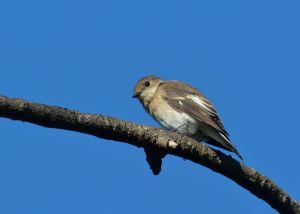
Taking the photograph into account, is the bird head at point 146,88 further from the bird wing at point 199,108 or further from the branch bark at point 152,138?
the branch bark at point 152,138

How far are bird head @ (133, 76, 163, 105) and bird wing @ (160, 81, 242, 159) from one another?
0.66 feet

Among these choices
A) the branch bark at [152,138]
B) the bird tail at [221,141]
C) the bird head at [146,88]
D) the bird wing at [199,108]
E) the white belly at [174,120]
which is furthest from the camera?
the bird head at [146,88]

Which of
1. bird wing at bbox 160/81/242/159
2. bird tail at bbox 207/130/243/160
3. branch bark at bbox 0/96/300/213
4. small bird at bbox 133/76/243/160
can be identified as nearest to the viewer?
branch bark at bbox 0/96/300/213

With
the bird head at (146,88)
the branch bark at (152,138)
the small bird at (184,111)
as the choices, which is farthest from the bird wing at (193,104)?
the branch bark at (152,138)

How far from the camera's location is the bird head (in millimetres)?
9297

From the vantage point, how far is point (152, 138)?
414 centimetres

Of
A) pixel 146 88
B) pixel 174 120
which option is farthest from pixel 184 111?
pixel 146 88

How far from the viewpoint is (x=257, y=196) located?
434 centimetres

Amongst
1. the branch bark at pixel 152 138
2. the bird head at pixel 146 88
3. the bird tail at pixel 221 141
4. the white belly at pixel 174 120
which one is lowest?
the branch bark at pixel 152 138

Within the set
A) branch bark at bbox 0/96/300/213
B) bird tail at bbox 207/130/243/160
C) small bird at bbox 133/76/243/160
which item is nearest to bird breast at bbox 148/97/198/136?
small bird at bbox 133/76/243/160

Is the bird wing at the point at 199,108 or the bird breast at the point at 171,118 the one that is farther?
the bird breast at the point at 171,118

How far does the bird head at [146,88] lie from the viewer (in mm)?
9297

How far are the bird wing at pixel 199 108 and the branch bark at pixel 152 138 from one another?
2619 mm

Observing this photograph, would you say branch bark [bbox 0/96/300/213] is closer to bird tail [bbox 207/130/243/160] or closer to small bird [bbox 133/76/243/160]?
bird tail [bbox 207/130/243/160]
